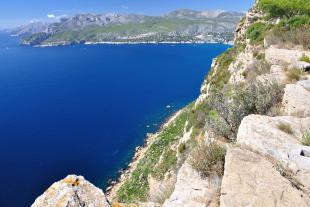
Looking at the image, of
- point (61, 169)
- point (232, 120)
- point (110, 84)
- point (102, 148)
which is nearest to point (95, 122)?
point (102, 148)

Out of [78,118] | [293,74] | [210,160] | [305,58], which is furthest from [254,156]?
[78,118]

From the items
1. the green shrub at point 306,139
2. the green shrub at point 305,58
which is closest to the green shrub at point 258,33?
the green shrub at point 305,58

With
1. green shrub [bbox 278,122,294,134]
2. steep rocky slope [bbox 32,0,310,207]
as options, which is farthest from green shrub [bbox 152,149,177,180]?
green shrub [bbox 278,122,294,134]

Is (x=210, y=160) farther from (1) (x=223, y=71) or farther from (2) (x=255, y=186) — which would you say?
(1) (x=223, y=71)

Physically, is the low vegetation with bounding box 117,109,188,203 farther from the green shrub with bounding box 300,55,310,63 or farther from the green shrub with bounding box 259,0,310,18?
the green shrub with bounding box 300,55,310,63

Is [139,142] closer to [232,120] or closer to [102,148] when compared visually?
[102,148]
